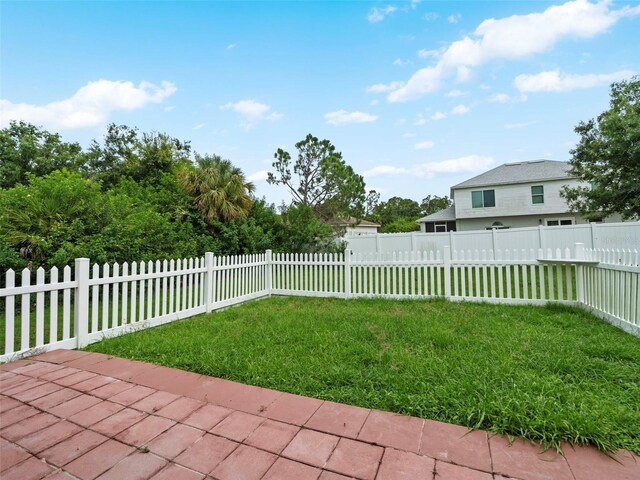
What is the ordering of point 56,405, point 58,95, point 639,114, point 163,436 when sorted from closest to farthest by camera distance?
point 163,436
point 56,405
point 58,95
point 639,114

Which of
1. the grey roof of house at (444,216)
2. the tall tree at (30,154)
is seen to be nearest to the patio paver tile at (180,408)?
the tall tree at (30,154)

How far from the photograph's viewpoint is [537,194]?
1852 centimetres

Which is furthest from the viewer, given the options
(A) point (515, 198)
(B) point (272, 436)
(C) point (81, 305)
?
(A) point (515, 198)

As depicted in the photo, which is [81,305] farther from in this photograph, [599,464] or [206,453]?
[599,464]

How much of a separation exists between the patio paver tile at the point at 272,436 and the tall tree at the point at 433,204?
43.9 m

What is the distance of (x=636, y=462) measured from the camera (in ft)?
5.20

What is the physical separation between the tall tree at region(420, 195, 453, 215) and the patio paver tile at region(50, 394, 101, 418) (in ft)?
145

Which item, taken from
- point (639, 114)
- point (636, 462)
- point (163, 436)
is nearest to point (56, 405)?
point (163, 436)

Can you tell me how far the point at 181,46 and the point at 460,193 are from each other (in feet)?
60.6

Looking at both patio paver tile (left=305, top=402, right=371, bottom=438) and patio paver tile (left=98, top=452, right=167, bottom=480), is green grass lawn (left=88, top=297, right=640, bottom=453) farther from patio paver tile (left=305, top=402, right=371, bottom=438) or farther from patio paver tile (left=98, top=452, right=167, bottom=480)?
patio paver tile (left=98, top=452, right=167, bottom=480)

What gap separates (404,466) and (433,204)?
147ft

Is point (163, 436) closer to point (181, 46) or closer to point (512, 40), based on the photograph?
point (181, 46)

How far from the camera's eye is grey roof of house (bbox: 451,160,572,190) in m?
18.4

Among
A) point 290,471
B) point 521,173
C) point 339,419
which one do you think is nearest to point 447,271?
point 339,419
